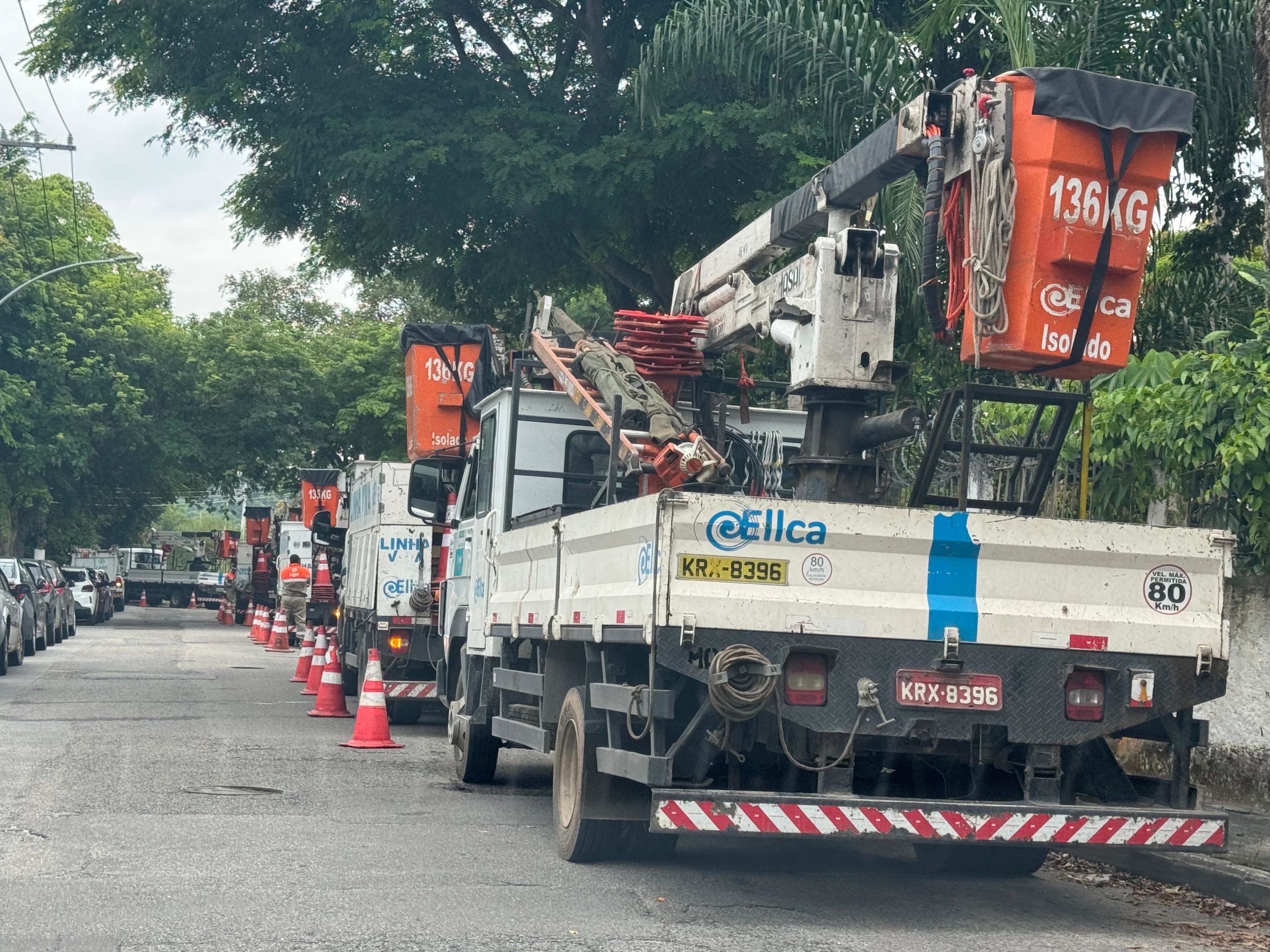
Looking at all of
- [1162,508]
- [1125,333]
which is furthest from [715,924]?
[1162,508]

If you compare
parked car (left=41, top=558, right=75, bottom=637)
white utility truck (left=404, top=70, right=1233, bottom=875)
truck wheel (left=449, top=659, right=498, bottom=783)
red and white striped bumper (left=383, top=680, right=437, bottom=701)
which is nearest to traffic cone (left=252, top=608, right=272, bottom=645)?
parked car (left=41, top=558, right=75, bottom=637)

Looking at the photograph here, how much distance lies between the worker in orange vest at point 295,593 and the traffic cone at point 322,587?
5.20 meters

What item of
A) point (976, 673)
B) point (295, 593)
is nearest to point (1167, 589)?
point (976, 673)

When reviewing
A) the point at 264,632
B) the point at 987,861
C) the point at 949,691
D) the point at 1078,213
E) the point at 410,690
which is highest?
the point at 1078,213

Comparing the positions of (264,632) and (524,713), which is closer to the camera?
(524,713)

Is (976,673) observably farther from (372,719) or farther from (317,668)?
(317,668)

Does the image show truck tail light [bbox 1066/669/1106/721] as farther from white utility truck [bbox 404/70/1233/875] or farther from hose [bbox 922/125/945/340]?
hose [bbox 922/125/945/340]

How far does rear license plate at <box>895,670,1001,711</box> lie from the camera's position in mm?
7203

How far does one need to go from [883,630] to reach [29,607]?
22646 millimetres

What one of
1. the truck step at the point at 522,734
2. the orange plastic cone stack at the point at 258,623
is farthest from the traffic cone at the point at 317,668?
the orange plastic cone stack at the point at 258,623

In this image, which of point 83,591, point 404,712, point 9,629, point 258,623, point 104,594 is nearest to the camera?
point 404,712

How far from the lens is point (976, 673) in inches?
287

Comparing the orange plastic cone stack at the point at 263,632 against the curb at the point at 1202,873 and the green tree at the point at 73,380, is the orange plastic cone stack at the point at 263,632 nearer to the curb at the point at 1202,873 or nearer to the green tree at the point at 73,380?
the green tree at the point at 73,380

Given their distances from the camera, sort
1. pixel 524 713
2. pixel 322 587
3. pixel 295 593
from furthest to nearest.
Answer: pixel 295 593 → pixel 322 587 → pixel 524 713
